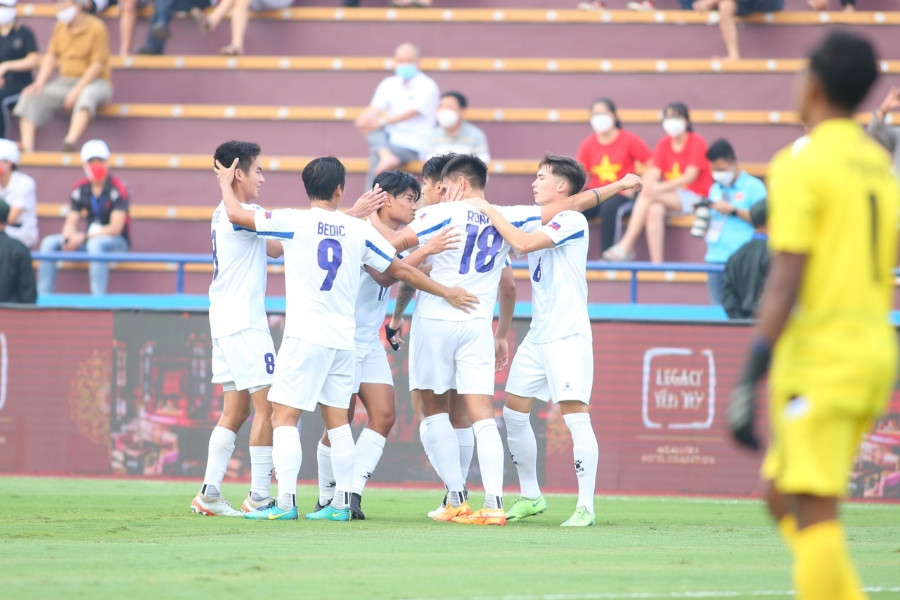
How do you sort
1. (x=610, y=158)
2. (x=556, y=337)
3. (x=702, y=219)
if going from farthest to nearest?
1. (x=610, y=158)
2. (x=702, y=219)
3. (x=556, y=337)

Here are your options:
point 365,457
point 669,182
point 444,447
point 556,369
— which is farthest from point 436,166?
point 669,182

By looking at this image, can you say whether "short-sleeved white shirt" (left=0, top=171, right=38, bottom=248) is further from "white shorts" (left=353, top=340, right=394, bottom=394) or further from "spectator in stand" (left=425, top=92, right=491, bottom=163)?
"white shorts" (left=353, top=340, right=394, bottom=394)

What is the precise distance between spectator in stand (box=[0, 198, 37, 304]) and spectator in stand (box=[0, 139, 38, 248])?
78.8 inches

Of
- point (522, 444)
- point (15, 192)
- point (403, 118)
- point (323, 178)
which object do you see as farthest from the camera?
point (403, 118)

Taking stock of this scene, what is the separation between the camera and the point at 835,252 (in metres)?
3.96

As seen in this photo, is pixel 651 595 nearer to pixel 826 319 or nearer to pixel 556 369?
pixel 826 319

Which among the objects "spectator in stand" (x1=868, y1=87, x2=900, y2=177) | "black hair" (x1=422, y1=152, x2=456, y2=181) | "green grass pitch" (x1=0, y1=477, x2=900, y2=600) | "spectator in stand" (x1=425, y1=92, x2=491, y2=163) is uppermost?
"spectator in stand" (x1=425, y1=92, x2=491, y2=163)

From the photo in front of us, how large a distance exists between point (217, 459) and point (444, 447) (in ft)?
5.18

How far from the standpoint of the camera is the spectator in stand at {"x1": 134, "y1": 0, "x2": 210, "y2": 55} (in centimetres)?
1725

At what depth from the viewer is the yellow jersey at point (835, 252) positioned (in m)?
3.92

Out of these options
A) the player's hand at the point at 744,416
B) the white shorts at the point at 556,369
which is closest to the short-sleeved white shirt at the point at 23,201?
the white shorts at the point at 556,369

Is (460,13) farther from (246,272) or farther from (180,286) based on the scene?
(246,272)

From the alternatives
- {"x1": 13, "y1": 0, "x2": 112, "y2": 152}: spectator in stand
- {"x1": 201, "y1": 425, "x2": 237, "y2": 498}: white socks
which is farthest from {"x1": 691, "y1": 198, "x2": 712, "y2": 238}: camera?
{"x1": 13, "y1": 0, "x2": 112, "y2": 152}: spectator in stand

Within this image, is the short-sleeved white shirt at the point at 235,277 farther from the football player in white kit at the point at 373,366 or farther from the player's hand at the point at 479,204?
the player's hand at the point at 479,204
